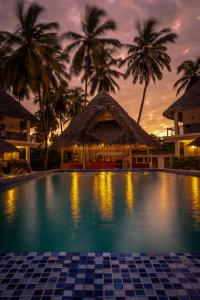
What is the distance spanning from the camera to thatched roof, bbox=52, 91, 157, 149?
83.0 ft

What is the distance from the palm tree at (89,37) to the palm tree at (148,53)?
3.33 m

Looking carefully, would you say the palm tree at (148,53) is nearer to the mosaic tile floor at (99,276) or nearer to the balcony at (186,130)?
the balcony at (186,130)

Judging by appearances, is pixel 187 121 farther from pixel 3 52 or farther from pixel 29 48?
pixel 3 52

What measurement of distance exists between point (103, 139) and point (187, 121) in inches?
332

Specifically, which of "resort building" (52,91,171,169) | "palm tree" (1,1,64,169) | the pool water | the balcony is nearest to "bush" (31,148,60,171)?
"resort building" (52,91,171,169)

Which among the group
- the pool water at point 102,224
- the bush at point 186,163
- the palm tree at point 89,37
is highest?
the palm tree at point 89,37

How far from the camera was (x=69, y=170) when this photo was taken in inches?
1003

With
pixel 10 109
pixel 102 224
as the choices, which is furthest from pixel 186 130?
pixel 102 224

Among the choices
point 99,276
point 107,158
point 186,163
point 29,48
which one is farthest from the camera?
point 107,158

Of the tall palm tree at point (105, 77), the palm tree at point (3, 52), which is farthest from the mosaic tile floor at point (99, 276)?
the tall palm tree at point (105, 77)

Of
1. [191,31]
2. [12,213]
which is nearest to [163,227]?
[12,213]

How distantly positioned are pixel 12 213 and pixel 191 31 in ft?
47.3

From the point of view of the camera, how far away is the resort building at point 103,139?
83.3ft

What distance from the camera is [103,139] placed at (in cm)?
2581
